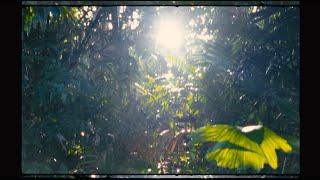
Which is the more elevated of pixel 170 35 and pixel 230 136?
pixel 170 35

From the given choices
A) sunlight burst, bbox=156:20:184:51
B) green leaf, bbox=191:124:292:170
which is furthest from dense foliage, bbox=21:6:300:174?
green leaf, bbox=191:124:292:170

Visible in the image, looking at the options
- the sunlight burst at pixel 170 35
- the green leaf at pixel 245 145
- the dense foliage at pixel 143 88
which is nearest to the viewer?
the green leaf at pixel 245 145

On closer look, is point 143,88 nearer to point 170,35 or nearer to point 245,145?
point 170,35

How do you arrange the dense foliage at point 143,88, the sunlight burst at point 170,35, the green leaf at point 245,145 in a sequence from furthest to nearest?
the sunlight burst at point 170,35 < the dense foliage at point 143,88 < the green leaf at point 245,145

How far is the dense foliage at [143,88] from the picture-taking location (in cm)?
385

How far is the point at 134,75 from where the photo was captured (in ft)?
14.4

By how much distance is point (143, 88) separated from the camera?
4309mm

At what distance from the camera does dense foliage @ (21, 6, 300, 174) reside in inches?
151

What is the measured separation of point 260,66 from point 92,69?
62.6 inches

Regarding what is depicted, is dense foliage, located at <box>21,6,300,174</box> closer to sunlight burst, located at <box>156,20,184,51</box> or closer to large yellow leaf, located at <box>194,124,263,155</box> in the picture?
sunlight burst, located at <box>156,20,184,51</box>

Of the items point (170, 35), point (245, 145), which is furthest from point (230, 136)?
point (170, 35)

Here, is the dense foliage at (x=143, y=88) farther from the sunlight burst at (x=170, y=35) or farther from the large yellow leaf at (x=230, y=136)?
the large yellow leaf at (x=230, y=136)

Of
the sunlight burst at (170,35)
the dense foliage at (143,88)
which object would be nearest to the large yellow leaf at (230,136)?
the dense foliage at (143,88)
